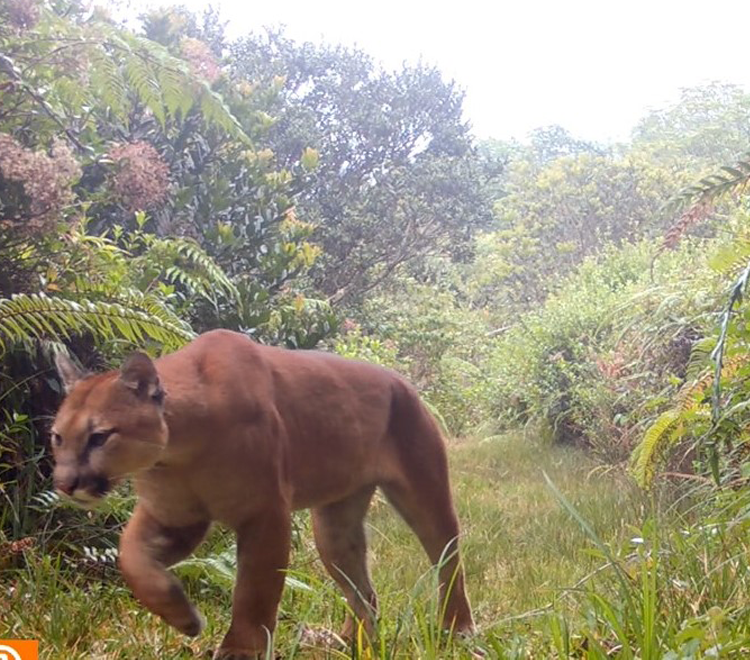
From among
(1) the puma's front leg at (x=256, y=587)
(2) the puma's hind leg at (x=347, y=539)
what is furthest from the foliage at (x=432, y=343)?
(1) the puma's front leg at (x=256, y=587)

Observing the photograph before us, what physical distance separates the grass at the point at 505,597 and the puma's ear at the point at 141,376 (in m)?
0.63

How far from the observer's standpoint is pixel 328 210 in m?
12.9

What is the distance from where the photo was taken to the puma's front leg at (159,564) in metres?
2.13

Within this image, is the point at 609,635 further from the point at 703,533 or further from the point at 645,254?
the point at 645,254

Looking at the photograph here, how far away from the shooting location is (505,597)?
12.1 feet

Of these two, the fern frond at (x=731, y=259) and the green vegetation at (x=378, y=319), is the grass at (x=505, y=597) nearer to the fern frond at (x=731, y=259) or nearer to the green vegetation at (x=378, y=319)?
the green vegetation at (x=378, y=319)

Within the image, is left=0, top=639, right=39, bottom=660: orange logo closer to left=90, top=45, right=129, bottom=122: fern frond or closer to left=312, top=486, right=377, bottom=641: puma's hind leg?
left=312, top=486, right=377, bottom=641: puma's hind leg

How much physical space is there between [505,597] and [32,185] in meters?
2.46

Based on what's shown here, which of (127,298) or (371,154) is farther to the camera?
(371,154)

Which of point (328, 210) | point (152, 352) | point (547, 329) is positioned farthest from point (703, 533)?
point (328, 210)

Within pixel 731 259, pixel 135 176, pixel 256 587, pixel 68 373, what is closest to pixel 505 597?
pixel 731 259

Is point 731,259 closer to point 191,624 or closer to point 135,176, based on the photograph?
point 191,624

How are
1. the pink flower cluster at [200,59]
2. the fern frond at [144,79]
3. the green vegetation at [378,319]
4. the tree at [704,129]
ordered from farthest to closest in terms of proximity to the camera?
the tree at [704,129] → the pink flower cluster at [200,59] → the fern frond at [144,79] → the green vegetation at [378,319]

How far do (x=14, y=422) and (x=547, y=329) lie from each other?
6662mm
